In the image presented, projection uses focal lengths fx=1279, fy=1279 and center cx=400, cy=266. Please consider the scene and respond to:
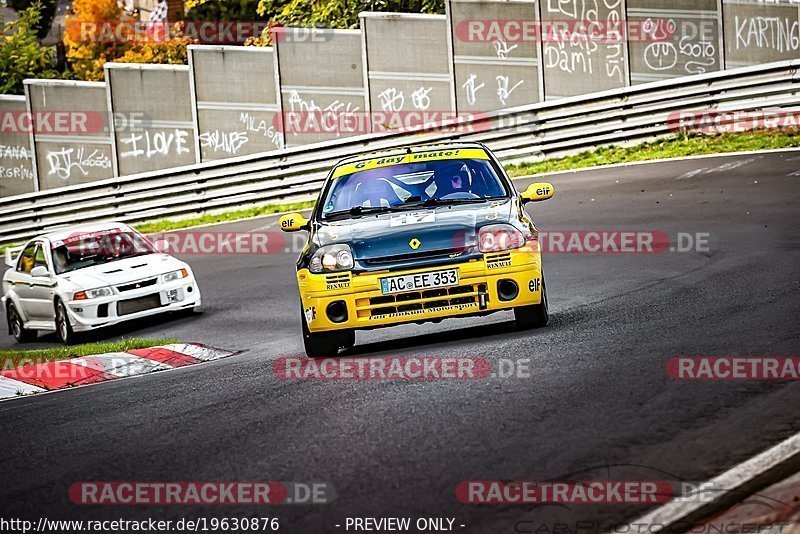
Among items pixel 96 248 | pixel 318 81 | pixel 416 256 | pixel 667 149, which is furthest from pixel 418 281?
pixel 318 81

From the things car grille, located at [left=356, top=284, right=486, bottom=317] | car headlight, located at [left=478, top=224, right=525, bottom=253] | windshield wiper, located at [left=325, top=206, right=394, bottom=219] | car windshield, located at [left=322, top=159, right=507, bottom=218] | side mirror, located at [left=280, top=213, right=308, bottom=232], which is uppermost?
car windshield, located at [left=322, top=159, right=507, bottom=218]

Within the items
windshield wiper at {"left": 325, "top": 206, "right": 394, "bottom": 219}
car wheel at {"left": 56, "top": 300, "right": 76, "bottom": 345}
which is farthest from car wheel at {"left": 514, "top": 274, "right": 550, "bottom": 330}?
car wheel at {"left": 56, "top": 300, "right": 76, "bottom": 345}

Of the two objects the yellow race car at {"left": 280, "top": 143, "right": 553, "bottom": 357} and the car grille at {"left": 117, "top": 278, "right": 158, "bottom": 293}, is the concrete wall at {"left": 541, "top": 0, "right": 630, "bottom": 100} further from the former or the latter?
the yellow race car at {"left": 280, "top": 143, "right": 553, "bottom": 357}

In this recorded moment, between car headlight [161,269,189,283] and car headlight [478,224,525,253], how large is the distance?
24.1ft

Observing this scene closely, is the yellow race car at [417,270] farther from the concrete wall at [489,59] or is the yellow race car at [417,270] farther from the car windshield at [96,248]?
the concrete wall at [489,59]

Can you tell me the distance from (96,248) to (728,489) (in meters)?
13.2

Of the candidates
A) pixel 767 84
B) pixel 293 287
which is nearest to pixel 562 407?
pixel 293 287

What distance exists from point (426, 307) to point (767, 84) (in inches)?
624

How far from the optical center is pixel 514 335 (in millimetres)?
9992

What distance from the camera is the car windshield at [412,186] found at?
10.8m

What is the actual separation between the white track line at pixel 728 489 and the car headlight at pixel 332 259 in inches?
180

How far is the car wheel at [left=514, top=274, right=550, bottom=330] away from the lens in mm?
10109

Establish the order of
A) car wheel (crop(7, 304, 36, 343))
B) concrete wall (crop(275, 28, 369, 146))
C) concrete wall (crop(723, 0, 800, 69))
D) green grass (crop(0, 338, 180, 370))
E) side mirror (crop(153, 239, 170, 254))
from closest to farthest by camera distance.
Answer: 1. green grass (crop(0, 338, 180, 370))
2. car wheel (crop(7, 304, 36, 343))
3. side mirror (crop(153, 239, 170, 254))
4. concrete wall (crop(723, 0, 800, 69))
5. concrete wall (crop(275, 28, 369, 146))

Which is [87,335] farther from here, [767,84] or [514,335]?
[767,84]
